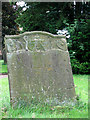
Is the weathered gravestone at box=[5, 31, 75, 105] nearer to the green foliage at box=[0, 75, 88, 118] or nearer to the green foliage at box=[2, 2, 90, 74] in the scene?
the green foliage at box=[0, 75, 88, 118]

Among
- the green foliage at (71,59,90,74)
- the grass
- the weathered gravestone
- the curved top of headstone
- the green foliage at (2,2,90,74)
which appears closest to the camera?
the grass

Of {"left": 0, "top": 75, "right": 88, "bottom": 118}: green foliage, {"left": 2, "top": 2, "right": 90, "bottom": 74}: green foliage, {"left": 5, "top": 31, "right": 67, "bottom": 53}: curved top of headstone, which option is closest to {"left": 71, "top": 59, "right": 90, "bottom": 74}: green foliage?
{"left": 2, "top": 2, "right": 90, "bottom": 74}: green foliage

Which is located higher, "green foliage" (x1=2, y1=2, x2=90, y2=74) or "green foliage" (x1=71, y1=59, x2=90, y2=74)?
"green foliage" (x1=2, y1=2, x2=90, y2=74)

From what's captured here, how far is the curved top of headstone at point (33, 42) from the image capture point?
405 centimetres

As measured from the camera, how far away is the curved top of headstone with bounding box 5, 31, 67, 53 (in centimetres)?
405

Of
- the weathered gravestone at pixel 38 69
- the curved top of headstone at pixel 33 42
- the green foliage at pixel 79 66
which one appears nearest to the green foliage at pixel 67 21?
the green foliage at pixel 79 66

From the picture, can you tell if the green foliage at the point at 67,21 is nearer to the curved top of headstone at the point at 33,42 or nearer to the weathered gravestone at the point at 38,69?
the curved top of headstone at the point at 33,42

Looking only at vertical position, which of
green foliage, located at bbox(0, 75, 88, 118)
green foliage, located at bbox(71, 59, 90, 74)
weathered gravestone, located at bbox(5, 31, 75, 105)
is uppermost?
weathered gravestone, located at bbox(5, 31, 75, 105)

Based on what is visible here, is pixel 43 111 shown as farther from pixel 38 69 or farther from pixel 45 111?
pixel 38 69

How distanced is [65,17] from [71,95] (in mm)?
7873

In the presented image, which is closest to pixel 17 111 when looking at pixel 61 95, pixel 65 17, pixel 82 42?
pixel 61 95

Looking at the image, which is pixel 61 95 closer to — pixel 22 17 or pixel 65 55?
pixel 65 55

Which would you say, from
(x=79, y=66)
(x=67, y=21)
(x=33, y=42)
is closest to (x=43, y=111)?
(x=33, y=42)

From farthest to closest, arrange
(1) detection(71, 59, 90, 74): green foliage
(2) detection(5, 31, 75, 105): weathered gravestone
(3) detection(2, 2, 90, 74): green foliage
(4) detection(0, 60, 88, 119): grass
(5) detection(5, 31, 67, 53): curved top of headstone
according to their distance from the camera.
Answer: (3) detection(2, 2, 90, 74): green foliage, (1) detection(71, 59, 90, 74): green foliage, (5) detection(5, 31, 67, 53): curved top of headstone, (2) detection(5, 31, 75, 105): weathered gravestone, (4) detection(0, 60, 88, 119): grass
